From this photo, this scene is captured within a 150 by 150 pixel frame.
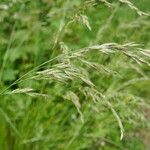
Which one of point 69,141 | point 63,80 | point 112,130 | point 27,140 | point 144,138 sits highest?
point 63,80

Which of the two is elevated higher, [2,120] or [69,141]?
[2,120]

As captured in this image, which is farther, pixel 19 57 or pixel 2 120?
pixel 19 57

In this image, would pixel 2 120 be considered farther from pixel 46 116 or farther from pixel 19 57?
pixel 19 57

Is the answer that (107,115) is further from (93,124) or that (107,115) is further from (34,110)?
(34,110)

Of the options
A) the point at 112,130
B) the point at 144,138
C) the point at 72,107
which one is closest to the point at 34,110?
the point at 72,107

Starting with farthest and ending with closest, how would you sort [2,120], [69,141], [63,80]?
[69,141] → [2,120] → [63,80]

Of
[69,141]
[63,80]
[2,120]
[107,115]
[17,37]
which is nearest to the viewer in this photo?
[63,80]

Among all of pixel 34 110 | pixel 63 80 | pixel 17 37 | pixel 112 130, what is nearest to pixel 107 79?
pixel 112 130

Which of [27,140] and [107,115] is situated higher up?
[27,140]

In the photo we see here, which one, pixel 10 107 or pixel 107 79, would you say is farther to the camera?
pixel 107 79
